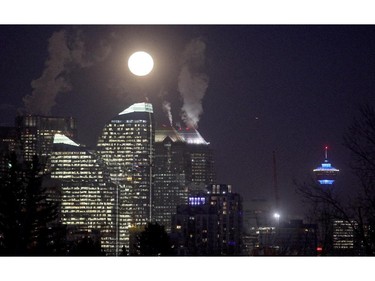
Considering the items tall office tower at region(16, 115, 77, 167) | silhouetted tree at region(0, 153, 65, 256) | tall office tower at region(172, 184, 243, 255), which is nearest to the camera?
silhouetted tree at region(0, 153, 65, 256)

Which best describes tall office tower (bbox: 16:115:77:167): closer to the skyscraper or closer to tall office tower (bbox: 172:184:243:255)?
the skyscraper

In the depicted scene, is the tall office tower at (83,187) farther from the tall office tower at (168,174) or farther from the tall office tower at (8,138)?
the tall office tower at (8,138)

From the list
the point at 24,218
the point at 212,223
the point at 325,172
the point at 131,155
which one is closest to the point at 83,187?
the point at 131,155

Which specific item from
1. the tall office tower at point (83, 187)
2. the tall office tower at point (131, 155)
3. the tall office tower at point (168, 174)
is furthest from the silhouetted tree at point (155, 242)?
the tall office tower at point (131, 155)

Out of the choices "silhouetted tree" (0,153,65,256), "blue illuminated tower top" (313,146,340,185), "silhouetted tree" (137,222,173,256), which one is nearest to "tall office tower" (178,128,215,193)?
"blue illuminated tower top" (313,146,340,185)

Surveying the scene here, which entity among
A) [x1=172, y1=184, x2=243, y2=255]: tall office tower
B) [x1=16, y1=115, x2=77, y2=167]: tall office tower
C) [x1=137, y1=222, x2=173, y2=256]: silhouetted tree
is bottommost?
[x1=137, y1=222, x2=173, y2=256]: silhouetted tree
